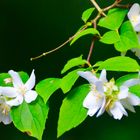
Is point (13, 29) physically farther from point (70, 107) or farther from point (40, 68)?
point (70, 107)

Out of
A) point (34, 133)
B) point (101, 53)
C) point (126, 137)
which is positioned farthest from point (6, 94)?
point (126, 137)

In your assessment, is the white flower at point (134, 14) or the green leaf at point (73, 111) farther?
the white flower at point (134, 14)

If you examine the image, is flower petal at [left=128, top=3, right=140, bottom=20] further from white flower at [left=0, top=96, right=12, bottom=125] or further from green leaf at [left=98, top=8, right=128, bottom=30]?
white flower at [left=0, top=96, right=12, bottom=125]

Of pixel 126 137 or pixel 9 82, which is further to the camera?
pixel 126 137

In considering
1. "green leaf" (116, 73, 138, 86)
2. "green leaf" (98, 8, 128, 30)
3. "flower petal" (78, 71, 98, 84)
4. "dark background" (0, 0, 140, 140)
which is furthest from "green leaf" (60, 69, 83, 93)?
"dark background" (0, 0, 140, 140)

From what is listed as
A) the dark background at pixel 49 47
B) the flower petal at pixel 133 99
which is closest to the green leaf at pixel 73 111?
the flower petal at pixel 133 99

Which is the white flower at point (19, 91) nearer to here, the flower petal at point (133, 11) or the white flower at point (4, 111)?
the white flower at point (4, 111)
